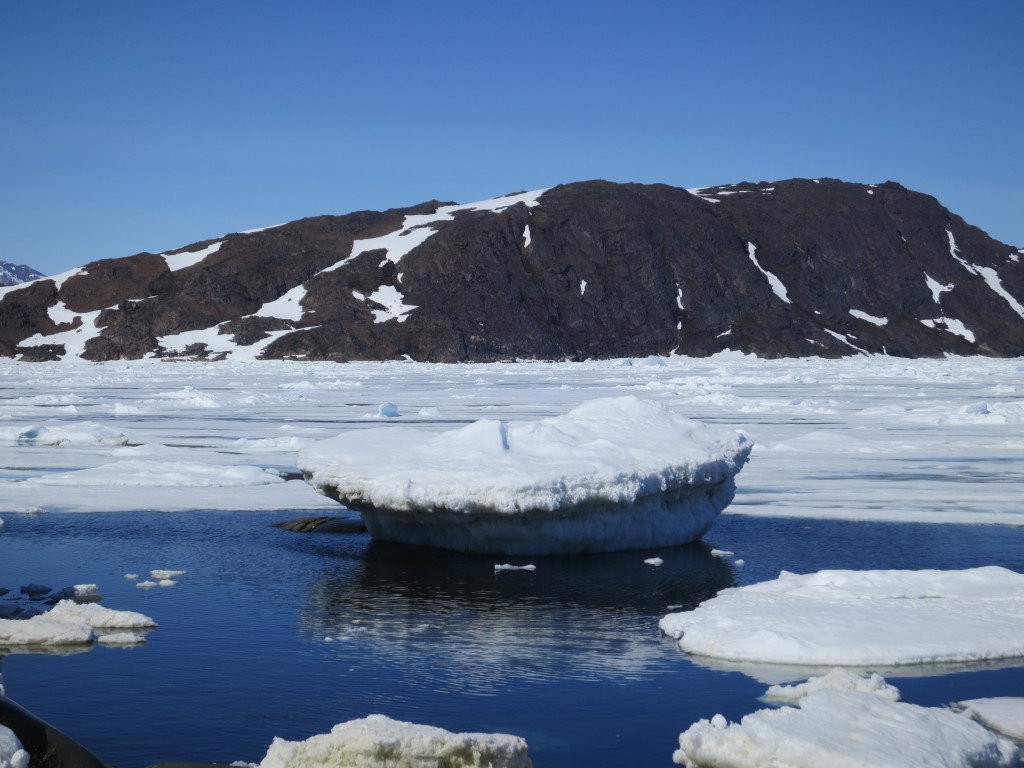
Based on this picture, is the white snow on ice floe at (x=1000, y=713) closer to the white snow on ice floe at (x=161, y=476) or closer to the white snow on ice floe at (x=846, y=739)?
the white snow on ice floe at (x=846, y=739)

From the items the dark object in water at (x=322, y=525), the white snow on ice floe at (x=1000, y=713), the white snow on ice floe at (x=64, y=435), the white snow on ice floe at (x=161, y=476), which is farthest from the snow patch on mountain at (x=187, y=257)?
the white snow on ice floe at (x=1000, y=713)

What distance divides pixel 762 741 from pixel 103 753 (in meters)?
4.32

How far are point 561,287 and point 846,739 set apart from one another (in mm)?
135670

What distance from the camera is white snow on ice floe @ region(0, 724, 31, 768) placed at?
20.3 ft

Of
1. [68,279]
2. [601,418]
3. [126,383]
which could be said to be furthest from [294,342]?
[601,418]

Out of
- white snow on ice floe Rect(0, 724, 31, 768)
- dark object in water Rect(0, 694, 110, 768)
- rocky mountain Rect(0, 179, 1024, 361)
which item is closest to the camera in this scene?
white snow on ice floe Rect(0, 724, 31, 768)

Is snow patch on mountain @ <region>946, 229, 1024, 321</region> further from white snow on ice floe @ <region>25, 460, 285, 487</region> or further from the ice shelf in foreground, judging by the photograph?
the ice shelf in foreground

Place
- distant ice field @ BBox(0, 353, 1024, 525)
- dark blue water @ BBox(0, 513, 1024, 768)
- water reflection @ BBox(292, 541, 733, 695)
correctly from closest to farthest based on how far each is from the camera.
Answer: dark blue water @ BBox(0, 513, 1024, 768)
water reflection @ BBox(292, 541, 733, 695)
distant ice field @ BBox(0, 353, 1024, 525)

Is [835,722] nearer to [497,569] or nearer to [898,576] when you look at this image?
[898,576]

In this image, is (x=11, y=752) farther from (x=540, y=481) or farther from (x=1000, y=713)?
(x=540, y=481)

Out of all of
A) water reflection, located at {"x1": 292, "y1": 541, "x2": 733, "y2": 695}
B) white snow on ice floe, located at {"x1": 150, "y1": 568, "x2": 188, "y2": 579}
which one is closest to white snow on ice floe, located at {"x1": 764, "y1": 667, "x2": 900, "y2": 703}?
water reflection, located at {"x1": 292, "y1": 541, "x2": 733, "y2": 695}

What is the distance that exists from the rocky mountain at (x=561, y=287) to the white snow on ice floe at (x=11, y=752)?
11339 centimetres

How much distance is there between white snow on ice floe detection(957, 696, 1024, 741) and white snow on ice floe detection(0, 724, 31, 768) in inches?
250

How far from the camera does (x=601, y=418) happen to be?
52.7 feet
